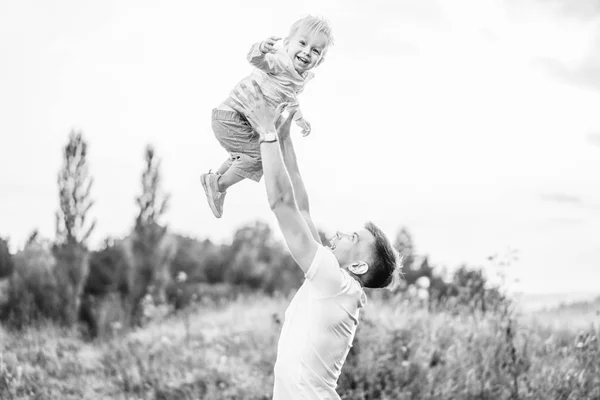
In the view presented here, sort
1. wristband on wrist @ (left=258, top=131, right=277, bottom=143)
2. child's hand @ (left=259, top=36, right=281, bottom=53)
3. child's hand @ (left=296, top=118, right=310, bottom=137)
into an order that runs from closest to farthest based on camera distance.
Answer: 1. wristband on wrist @ (left=258, top=131, right=277, bottom=143)
2. child's hand @ (left=259, top=36, right=281, bottom=53)
3. child's hand @ (left=296, top=118, right=310, bottom=137)

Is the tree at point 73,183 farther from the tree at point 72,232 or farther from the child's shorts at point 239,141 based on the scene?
the child's shorts at point 239,141

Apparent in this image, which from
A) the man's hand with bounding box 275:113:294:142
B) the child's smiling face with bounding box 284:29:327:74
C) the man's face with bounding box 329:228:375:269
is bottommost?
the man's face with bounding box 329:228:375:269

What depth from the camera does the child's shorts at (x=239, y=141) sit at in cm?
349

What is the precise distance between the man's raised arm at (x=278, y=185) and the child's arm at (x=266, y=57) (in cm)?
19

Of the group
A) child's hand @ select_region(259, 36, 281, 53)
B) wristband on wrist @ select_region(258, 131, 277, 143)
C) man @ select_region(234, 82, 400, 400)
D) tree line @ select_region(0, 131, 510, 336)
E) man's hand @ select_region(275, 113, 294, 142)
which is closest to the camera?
wristband on wrist @ select_region(258, 131, 277, 143)

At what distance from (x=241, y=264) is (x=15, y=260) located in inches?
210

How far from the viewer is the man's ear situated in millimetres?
3473

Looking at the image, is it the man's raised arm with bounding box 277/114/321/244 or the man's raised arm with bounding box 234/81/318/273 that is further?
the man's raised arm with bounding box 277/114/321/244

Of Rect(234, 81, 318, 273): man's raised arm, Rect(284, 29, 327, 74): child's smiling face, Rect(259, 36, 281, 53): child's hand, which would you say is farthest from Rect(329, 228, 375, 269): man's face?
Rect(259, 36, 281, 53): child's hand

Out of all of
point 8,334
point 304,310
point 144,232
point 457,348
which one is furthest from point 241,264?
point 304,310

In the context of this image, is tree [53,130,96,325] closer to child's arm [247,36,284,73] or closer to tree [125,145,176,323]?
tree [125,145,176,323]

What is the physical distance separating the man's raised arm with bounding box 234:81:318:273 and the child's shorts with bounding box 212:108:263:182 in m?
0.26

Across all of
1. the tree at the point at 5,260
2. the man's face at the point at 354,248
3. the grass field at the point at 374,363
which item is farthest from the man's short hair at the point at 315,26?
the tree at the point at 5,260

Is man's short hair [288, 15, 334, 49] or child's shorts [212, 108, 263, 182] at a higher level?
man's short hair [288, 15, 334, 49]
